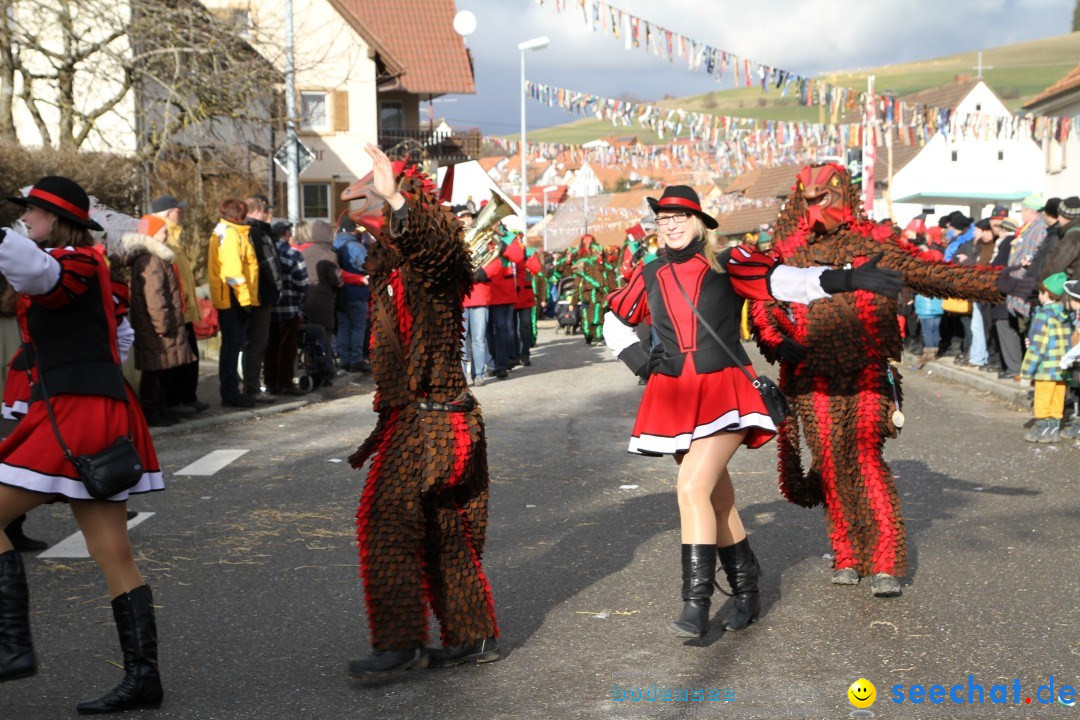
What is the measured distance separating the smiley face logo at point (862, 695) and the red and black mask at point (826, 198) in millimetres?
2440

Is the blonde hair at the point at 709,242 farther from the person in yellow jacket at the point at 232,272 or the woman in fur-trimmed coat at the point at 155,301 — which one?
the person in yellow jacket at the point at 232,272

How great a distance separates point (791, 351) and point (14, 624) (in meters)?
3.56

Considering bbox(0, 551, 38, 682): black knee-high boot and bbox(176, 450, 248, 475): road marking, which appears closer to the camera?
bbox(0, 551, 38, 682): black knee-high boot

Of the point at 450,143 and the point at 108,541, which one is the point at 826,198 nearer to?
the point at 108,541

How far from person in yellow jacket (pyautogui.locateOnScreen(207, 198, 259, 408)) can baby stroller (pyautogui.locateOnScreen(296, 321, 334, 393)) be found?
6.04 feet

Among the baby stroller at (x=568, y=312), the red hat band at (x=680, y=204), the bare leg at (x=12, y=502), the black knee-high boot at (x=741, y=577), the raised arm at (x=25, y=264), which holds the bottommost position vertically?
the baby stroller at (x=568, y=312)

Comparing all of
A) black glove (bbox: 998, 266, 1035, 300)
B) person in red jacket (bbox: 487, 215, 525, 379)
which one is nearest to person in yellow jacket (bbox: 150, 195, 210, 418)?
person in red jacket (bbox: 487, 215, 525, 379)

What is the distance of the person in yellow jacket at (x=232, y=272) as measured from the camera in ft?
42.1

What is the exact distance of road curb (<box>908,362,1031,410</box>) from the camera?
46.2 feet

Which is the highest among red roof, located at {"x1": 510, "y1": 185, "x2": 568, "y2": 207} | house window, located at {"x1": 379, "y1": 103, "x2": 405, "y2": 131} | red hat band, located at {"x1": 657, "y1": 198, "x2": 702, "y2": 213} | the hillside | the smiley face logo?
the hillside

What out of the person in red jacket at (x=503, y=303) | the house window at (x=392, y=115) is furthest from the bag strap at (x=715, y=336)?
the house window at (x=392, y=115)

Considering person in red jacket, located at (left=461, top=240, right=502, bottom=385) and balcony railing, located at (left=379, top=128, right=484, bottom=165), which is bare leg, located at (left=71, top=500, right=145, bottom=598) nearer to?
person in red jacket, located at (left=461, top=240, right=502, bottom=385)

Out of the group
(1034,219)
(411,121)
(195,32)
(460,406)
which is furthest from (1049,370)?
(411,121)

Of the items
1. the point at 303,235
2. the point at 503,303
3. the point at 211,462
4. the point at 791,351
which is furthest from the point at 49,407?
the point at 503,303
